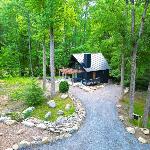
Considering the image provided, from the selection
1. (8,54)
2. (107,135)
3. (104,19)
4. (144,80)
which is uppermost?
(104,19)

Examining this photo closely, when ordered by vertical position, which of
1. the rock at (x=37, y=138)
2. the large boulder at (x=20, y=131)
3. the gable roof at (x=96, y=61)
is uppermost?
the gable roof at (x=96, y=61)

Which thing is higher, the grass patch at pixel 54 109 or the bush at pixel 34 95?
the bush at pixel 34 95

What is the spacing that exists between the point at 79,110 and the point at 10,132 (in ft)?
25.9

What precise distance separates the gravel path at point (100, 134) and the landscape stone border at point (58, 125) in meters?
0.48

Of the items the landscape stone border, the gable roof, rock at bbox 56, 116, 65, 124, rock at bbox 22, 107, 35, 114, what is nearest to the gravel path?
the landscape stone border

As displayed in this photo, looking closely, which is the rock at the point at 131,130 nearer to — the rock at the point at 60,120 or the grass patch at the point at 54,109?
the rock at the point at 60,120

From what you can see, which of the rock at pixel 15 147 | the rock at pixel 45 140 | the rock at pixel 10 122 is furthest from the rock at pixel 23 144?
the rock at pixel 10 122

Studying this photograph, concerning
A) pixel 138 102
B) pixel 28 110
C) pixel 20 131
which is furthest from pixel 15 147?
pixel 138 102

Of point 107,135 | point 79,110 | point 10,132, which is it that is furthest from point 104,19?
point 10,132

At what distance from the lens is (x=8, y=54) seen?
149 ft

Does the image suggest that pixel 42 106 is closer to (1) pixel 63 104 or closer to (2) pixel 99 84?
(1) pixel 63 104

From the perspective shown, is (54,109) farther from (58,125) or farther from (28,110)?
(58,125)

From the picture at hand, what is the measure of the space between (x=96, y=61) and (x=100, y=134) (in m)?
20.2

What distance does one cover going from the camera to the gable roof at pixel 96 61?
41.8m
